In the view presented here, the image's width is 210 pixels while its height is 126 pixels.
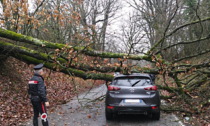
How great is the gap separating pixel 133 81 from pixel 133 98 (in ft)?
2.04

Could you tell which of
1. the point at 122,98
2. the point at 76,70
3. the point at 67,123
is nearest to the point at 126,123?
the point at 122,98

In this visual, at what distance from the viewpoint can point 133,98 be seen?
7109mm

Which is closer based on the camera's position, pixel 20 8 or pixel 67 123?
pixel 67 123

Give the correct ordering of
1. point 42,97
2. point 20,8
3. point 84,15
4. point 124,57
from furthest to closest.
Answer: point 84,15 < point 20,8 < point 124,57 < point 42,97

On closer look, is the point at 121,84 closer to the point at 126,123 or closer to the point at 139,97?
the point at 139,97

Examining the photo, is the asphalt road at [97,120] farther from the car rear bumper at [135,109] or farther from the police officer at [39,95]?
the police officer at [39,95]

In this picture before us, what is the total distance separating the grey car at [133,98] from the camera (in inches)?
278

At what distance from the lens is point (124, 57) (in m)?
9.08

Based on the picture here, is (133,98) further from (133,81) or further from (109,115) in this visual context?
(109,115)

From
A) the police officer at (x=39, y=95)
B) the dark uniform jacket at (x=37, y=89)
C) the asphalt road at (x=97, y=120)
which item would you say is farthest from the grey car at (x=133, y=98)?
the dark uniform jacket at (x=37, y=89)

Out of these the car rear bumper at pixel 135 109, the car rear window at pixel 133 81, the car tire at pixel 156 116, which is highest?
the car rear window at pixel 133 81

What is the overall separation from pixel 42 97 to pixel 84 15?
929 inches

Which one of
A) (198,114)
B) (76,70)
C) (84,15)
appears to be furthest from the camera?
(84,15)

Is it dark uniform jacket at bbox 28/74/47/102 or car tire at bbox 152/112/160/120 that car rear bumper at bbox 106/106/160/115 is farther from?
dark uniform jacket at bbox 28/74/47/102
